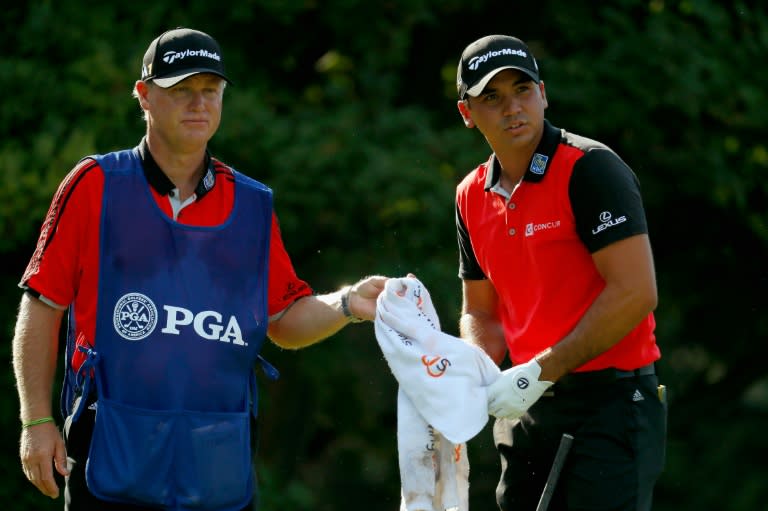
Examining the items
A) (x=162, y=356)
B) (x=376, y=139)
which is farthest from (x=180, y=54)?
(x=376, y=139)

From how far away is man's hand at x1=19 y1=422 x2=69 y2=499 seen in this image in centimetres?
391

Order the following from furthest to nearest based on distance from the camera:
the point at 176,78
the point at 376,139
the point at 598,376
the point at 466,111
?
the point at 376,139, the point at 466,111, the point at 598,376, the point at 176,78

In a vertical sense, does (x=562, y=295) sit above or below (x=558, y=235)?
below

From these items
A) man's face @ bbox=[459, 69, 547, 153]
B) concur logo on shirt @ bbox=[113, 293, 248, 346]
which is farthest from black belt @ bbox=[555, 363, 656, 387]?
concur logo on shirt @ bbox=[113, 293, 248, 346]

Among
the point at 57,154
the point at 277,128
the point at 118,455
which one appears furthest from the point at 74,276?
the point at 277,128

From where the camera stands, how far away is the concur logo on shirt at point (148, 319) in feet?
13.0

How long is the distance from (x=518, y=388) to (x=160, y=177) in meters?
1.33

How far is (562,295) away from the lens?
4199 millimetres

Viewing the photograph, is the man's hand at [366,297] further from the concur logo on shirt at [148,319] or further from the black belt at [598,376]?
the black belt at [598,376]

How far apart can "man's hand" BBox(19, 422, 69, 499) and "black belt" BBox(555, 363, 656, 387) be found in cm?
163

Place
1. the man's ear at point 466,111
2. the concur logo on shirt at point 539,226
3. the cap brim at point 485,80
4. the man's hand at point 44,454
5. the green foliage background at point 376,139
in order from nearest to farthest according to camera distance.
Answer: the man's hand at point 44,454
the concur logo on shirt at point 539,226
the cap brim at point 485,80
the man's ear at point 466,111
the green foliage background at point 376,139

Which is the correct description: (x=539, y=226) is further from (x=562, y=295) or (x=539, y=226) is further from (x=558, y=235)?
(x=562, y=295)

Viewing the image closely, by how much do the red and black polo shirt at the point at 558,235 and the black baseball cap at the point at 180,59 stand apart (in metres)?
1.05

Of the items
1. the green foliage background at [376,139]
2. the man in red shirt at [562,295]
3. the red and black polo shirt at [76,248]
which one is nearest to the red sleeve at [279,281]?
the red and black polo shirt at [76,248]
